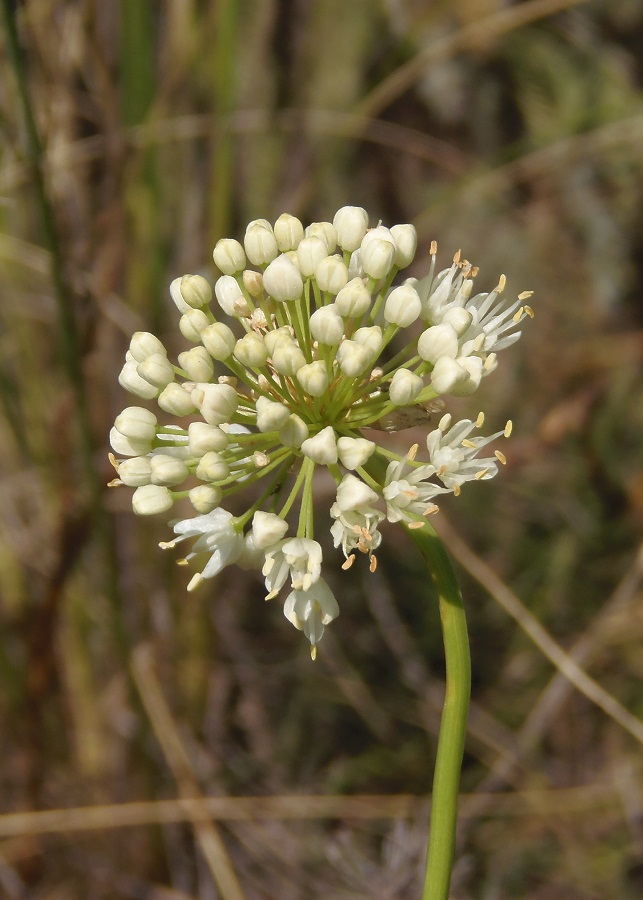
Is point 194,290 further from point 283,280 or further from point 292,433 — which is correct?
point 292,433

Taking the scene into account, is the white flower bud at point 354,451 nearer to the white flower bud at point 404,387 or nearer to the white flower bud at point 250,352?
the white flower bud at point 404,387

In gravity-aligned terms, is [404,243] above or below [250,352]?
above

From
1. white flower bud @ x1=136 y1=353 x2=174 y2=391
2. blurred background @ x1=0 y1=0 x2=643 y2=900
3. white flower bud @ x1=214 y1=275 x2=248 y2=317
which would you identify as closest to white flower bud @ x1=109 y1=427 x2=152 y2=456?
white flower bud @ x1=136 y1=353 x2=174 y2=391

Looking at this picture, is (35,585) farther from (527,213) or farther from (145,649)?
(527,213)

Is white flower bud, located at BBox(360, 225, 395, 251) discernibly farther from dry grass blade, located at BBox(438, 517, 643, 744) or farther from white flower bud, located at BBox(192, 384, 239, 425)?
dry grass blade, located at BBox(438, 517, 643, 744)

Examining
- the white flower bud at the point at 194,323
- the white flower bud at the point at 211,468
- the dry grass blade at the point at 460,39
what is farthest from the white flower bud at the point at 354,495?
the dry grass blade at the point at 460,39

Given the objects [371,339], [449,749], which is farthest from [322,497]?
[449,749]
